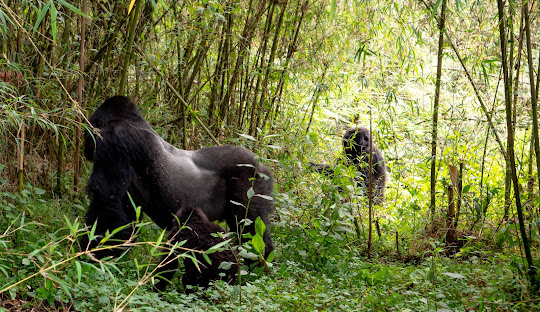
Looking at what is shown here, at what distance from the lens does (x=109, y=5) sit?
397 centimetres

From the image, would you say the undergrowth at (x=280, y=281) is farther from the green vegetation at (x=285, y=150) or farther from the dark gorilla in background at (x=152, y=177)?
the dark gorilla in background at (x=152, y=177)

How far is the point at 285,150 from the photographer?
4.02m

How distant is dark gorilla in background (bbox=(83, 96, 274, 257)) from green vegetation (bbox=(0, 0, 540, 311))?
0.55 ft

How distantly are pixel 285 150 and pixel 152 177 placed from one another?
107 centimetres

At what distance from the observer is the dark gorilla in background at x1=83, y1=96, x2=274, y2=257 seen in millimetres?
3199

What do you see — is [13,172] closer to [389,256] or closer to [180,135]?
[180,135]

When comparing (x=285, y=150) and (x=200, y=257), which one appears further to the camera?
(x=285, y=150)

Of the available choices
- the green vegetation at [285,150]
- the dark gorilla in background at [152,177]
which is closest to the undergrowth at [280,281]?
the green vegetation at [285,150]

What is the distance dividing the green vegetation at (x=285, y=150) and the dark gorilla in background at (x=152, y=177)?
17 cm

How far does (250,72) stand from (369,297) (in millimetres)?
2524

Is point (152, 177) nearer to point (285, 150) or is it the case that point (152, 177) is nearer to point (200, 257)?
point (200, 257)

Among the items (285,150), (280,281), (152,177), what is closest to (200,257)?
(280,281)

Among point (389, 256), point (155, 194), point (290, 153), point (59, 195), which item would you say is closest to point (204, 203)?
point (155, 194)

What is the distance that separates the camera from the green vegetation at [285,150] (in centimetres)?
262
